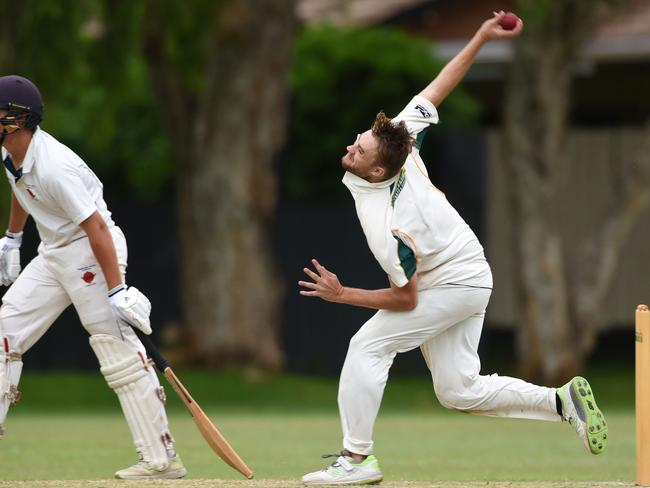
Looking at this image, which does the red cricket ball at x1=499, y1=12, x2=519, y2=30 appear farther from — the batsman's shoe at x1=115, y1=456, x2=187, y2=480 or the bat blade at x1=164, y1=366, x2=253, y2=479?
the batsman's shoe at x1=115, y1=456, x2=187, y2=480

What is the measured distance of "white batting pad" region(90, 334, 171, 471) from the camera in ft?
22.7

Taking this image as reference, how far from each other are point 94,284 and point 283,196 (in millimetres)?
11869

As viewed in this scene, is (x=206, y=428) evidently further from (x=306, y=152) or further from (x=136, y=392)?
(x=306, y=152)

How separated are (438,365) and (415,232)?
2.32 ft

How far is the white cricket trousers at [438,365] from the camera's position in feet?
21.3

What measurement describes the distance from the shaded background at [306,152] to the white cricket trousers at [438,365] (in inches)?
307

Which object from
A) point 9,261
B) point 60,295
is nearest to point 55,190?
point 60,295

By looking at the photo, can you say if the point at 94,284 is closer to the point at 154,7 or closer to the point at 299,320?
the point at 154,7

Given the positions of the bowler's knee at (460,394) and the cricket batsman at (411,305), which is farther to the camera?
the bowler's knee at (460,394)

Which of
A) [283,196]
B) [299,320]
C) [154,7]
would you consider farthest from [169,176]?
[154,7]

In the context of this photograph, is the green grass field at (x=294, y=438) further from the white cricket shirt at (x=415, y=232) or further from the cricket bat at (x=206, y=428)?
the white cricket shirt at (x=415, y=232)

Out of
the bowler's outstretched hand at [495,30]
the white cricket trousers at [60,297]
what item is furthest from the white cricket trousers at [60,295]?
the bowler's outstretched hand at [495,30]

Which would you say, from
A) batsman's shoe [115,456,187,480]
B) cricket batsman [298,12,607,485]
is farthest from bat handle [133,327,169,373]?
cricket batsman [298,12,607,485]

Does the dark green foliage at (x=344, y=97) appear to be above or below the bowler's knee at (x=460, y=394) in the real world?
above
